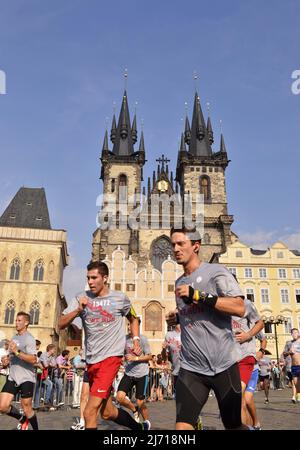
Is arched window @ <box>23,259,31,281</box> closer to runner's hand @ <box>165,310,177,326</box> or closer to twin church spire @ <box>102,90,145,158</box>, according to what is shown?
twin church spire @ <box>102,90,145,158</box>

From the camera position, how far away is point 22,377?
5543 millimetres

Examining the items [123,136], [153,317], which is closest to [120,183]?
[123,136]

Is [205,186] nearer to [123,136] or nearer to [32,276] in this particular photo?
[123,136]

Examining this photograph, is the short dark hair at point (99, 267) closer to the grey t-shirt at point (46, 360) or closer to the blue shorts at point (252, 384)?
the blue shorts at point (252, 384)

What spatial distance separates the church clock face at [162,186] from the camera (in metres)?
55.9

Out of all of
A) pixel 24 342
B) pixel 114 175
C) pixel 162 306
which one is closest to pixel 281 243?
pixel 162 306

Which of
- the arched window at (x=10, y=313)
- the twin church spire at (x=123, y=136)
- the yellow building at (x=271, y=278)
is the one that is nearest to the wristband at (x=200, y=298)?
the arched window at (x=10, y=313)

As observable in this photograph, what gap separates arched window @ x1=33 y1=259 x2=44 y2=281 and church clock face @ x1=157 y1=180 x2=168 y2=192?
2327 centimetres

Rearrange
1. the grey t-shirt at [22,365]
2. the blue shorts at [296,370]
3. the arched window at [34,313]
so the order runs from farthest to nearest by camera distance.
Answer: the arched window at [34,313] → the blue shorts at [296,370] → the grey t-shirt at [22,365]

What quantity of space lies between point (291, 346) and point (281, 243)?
34.0 meters

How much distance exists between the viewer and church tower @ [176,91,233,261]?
50094 mm

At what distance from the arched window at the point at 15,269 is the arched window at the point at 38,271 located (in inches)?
54.2

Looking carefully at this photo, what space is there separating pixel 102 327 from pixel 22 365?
5.89ft
